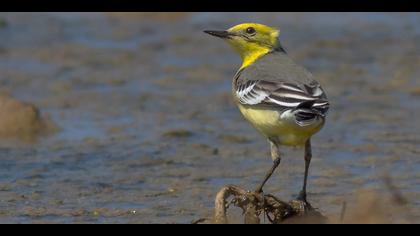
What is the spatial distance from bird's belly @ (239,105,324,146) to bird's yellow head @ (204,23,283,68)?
106 cm

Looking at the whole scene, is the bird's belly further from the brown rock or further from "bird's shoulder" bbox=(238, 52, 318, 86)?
the brown rock

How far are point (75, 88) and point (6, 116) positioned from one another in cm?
228

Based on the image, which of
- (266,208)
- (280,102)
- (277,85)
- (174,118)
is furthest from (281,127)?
(174,118)

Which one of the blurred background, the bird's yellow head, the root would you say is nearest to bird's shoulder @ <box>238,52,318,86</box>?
the bird's yellow head

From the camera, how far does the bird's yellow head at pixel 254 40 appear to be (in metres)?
9.01

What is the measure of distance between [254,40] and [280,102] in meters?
1.45

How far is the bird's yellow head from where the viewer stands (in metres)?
9.01

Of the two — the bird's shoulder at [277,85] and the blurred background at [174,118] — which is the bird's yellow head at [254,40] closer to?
the bird's shoulder at [277,85]

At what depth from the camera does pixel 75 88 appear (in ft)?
44.8

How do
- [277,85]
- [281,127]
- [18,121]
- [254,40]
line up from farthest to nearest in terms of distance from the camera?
1. [18,121]
2. [254,40]
3. [277,85]
4. [281,127]

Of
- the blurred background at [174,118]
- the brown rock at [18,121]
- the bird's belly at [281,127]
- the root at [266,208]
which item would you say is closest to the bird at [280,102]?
the bird's belly at [281,127]

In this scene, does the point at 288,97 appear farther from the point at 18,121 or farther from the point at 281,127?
the point at 18,121

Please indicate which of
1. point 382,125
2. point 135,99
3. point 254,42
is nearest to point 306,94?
point 254,42

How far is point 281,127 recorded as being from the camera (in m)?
7.73
